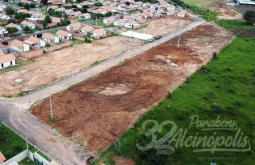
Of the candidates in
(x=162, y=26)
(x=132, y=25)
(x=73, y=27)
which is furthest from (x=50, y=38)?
(x=162, y=26)

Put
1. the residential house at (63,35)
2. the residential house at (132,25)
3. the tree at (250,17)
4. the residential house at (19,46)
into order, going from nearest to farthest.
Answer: the residential house at (19,46), the residential house at (63,35), the residential house at (132,25), the tree at (250,17)

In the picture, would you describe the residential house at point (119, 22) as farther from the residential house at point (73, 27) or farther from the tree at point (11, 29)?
the tree at point (11, 29)

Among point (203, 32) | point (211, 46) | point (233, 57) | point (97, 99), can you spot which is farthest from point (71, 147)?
point (203, 32)

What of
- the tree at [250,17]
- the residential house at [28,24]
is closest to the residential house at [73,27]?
the residential house at [28,24]

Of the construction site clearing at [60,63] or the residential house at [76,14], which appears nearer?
the construction site clearing at [60,63]

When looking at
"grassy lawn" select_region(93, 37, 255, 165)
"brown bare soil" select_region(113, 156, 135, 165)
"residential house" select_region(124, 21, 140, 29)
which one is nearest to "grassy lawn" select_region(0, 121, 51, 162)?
"brown bare soil" select_region(113, 156, 135, 165)

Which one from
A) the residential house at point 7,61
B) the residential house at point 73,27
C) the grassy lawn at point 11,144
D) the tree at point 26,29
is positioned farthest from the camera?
the residential house at point 73,27

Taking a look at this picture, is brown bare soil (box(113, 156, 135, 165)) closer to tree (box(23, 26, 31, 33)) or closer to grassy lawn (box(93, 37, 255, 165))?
grassy lawn (box(93, 37, 255, 165))
